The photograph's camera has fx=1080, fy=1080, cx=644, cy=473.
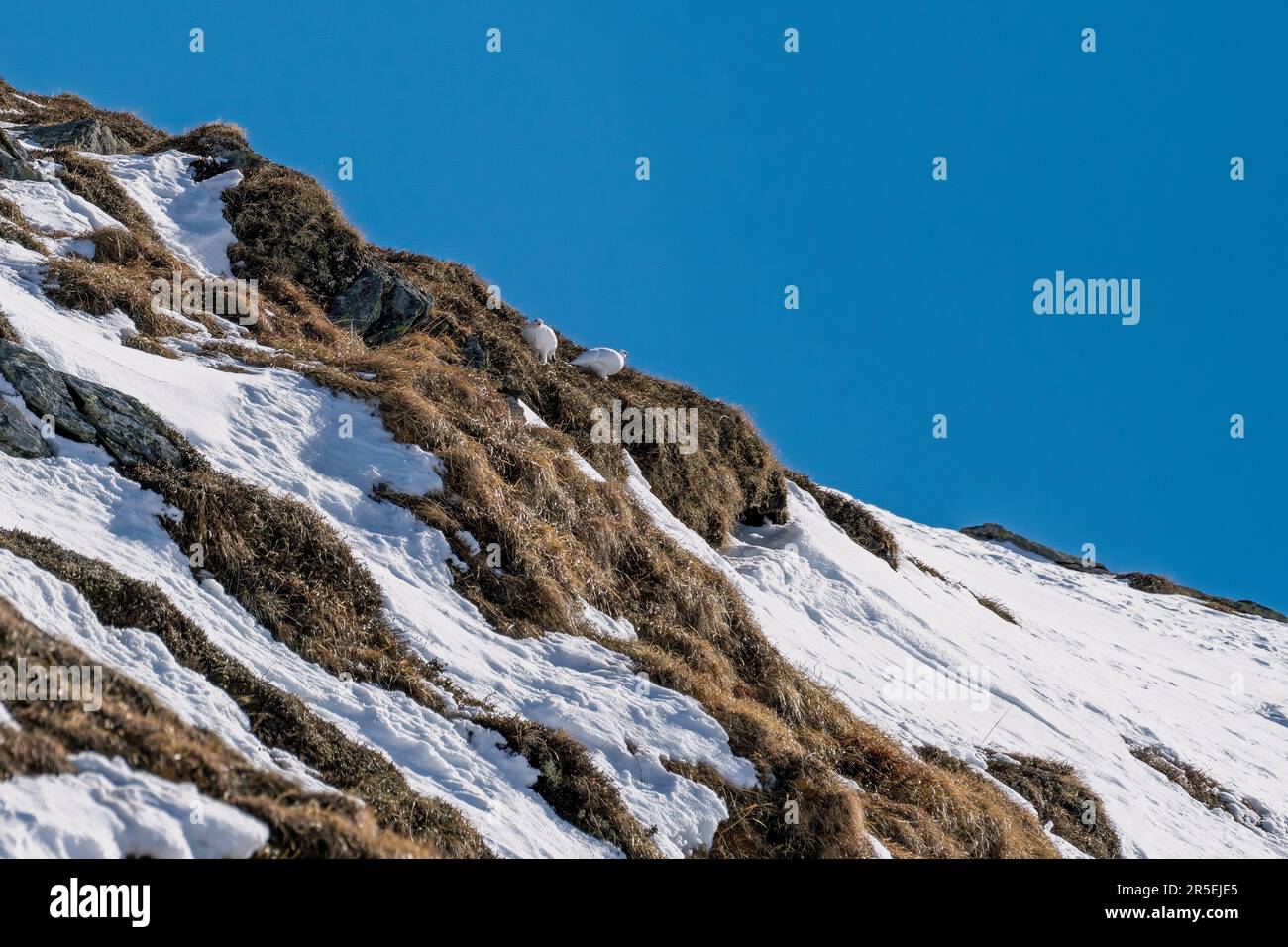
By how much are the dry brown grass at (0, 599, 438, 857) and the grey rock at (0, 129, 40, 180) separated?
52.4 feet

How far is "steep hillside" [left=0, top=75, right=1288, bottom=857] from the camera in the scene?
364 inches

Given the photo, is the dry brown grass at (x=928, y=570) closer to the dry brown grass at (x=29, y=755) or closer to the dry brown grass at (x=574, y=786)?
the dry brown grass at (x=574, y=786)

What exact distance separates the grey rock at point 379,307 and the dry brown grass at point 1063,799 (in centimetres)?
1379

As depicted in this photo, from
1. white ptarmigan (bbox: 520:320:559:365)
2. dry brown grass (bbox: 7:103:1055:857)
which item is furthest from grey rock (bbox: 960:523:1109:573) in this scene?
white ptarmigan (bbox: 520:320:559:365)

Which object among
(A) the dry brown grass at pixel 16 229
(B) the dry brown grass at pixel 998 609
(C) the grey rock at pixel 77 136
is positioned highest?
(C) the grey rock at pixel 77 136

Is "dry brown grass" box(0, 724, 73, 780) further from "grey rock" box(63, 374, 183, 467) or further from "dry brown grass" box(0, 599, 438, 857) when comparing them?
"grey rock" box(63, 374, 183, 467)

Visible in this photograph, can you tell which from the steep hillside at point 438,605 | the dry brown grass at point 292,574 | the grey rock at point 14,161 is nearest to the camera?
the steep hillside at point 438,605

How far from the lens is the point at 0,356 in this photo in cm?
1203

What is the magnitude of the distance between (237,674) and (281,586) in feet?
6.45

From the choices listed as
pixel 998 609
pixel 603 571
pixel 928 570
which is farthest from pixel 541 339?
pixel 998 609

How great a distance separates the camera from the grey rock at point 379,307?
71.1 feet

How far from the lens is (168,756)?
7137 mm

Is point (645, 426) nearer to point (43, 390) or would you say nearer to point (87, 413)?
point (87, 413)

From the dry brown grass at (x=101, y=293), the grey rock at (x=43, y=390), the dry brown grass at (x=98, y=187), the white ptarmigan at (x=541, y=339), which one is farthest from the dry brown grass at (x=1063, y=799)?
the dry brown grass at (x=98, y=187)
